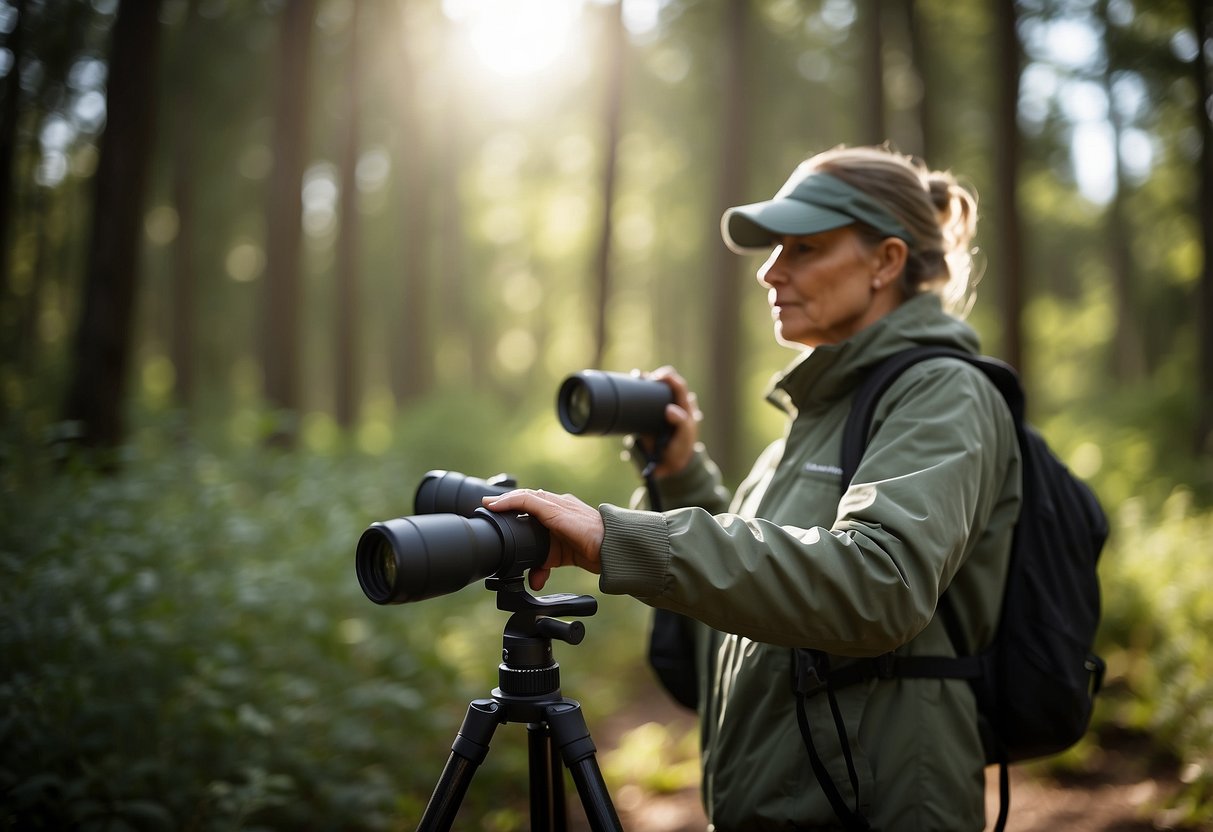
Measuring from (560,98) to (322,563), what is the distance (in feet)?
45.6

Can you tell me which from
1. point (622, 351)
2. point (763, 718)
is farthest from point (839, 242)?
point (622, 351)

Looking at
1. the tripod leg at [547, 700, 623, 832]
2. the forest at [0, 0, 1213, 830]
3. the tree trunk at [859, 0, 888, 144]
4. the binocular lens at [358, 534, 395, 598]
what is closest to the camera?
the binocular lens at [358, 534, 395, 598]

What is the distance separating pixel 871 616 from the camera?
1568 millimetres

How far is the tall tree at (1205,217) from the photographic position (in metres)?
9.87

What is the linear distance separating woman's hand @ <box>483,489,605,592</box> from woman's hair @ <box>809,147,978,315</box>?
3.83 ft

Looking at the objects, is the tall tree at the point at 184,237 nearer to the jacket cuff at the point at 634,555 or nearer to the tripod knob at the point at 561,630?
the tripod knob at the point at 561,630

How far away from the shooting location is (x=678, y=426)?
267 cm

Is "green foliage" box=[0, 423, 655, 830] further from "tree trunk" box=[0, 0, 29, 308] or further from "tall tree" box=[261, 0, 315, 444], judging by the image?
"tree trunk" box=[0, 0, 29, 308]

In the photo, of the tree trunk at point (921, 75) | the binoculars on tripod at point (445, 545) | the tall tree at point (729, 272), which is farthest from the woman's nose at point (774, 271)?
the tree trunk at point (921, 75)

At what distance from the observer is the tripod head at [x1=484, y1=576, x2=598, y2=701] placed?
174cm

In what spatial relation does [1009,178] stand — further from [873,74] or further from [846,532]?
[846,532]

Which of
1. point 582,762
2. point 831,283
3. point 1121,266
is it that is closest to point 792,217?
point 831,283

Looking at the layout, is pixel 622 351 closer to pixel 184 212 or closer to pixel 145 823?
pixel 184 212

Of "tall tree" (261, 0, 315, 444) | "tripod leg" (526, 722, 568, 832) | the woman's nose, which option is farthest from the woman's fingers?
"tall tree" (261, 0, 315, 444)
